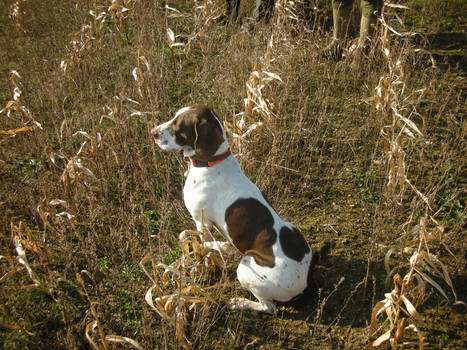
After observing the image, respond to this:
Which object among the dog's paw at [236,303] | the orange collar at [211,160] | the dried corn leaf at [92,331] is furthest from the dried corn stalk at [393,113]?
the dried corn leaf at [92,331]

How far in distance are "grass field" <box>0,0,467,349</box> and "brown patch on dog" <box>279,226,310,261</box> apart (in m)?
0.27

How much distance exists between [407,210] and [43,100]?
4670 mm

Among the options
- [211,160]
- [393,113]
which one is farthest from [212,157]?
[393,113]

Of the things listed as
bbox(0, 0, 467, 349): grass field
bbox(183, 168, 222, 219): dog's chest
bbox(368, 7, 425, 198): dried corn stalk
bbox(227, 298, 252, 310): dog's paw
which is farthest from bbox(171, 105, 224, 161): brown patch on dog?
bbox(368, 7, 425, 198): dried corn stalk

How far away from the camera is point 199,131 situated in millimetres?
2551

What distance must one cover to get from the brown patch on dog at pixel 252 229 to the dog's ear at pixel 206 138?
401 mm

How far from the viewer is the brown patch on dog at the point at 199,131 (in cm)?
255

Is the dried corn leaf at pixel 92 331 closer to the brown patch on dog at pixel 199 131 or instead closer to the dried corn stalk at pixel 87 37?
the brown patch on dog at pixel 199 131

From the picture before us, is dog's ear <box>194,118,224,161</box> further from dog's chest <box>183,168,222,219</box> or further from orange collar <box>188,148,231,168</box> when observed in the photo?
dog's chest <box>183,168,222,219</box>

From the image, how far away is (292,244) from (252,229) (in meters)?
0.28

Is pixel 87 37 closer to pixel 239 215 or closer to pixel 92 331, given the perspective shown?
pixel 239 215

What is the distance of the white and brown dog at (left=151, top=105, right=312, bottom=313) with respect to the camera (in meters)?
2.42

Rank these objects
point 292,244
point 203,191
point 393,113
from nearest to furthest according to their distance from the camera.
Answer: point 292,244 < point 203,191 < point 393,113

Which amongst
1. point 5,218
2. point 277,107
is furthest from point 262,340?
point 277,107
